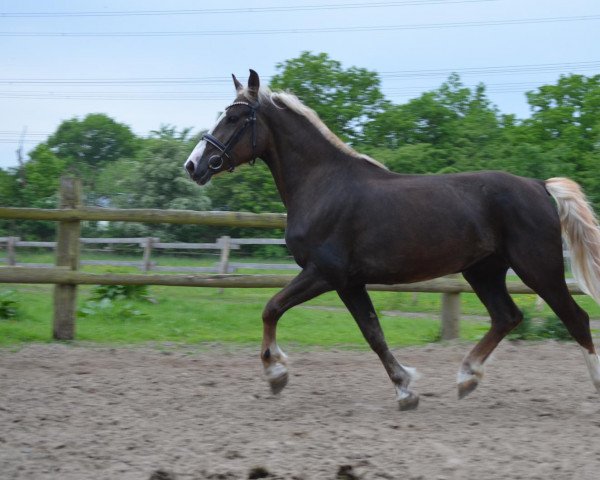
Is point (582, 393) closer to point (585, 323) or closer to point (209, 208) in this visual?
point (585, 323)

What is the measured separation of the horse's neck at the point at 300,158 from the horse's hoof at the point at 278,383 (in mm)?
1198

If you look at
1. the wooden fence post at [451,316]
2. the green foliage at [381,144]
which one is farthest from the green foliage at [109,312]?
the green foliage at [381,144]

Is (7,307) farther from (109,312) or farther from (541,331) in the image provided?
(541,331)

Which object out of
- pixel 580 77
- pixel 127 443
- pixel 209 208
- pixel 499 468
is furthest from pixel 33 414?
pixel 580 77

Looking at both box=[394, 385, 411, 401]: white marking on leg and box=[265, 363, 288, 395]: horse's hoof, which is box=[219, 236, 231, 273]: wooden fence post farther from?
box=[394, 385, 411, 401]: white marking on leg

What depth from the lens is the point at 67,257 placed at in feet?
25.1

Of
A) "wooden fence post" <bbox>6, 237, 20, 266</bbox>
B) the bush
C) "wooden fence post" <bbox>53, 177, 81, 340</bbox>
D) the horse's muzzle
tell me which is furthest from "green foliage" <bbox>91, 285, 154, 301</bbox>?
"wooden fence post" <bbox>6, 237, 20, 266</bbox>

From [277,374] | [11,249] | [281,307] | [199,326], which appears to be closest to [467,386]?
[277,374]

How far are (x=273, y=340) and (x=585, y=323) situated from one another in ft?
7.01

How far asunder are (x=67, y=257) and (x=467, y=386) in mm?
4306

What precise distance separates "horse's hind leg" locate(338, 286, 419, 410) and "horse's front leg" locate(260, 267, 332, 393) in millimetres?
264

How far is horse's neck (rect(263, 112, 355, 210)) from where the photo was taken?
5.38m

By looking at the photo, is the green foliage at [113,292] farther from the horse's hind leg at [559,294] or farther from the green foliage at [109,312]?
the horse's hind leg at [559,294]

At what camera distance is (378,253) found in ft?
16.8
